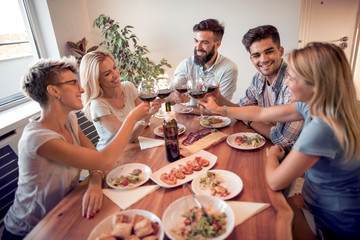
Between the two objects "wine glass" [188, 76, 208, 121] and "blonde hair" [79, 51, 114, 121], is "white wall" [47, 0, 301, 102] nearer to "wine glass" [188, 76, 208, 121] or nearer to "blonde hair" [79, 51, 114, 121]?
"blonde hair" [79, 51, 114, 121]

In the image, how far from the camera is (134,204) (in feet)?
3.51

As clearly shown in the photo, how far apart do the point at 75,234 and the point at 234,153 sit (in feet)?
3.01

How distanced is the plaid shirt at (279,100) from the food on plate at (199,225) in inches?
30.9

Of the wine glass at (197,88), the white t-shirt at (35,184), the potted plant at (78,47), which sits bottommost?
the white t-shirt at (35,184)

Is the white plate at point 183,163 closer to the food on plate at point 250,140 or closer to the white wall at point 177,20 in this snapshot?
the food on plate at point 250,140

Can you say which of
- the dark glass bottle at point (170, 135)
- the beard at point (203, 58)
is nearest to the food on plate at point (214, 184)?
the dark glass bottle at point (170, 135)

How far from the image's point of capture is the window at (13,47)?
2.81 metres

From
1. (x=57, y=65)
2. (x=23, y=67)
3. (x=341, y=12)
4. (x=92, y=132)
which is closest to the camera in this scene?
(x=57, y=65)

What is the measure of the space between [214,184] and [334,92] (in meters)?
0.67

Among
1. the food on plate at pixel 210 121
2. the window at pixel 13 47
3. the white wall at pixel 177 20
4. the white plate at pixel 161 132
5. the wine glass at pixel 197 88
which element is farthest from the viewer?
the white wall at pixel 177 20

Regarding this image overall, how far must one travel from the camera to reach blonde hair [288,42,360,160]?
1014 mm

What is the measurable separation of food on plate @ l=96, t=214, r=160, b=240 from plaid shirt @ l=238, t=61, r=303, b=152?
3.22 feet

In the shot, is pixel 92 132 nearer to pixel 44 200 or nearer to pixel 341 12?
pixel 44 200

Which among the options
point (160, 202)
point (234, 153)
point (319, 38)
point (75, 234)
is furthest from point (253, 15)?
point (75, 234)
